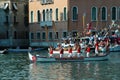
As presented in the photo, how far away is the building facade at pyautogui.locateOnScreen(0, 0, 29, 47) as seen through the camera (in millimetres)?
101750

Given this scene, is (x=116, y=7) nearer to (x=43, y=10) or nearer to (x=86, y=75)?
(x=43, y=10)

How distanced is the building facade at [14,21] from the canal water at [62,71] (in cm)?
4099

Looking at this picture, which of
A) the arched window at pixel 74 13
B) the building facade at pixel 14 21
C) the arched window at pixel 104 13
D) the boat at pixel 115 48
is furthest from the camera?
the building facade at pixel 14 21

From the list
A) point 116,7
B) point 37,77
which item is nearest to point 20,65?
point 37,77

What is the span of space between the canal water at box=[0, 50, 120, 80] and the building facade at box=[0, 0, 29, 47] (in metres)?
41.0

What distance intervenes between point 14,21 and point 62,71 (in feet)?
173

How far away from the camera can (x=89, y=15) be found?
87.6 meters

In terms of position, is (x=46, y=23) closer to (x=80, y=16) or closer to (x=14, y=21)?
(x=80, y=16)

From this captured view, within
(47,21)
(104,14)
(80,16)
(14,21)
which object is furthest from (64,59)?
(14,21)

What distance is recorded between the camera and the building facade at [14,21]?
4006 inches

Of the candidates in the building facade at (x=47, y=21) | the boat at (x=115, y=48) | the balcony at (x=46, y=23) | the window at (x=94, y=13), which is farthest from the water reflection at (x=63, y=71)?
the balcony at (x=46, y=23)

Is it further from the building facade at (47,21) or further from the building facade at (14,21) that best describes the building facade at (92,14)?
the building facade at (14,21)

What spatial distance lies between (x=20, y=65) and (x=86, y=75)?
12584mm

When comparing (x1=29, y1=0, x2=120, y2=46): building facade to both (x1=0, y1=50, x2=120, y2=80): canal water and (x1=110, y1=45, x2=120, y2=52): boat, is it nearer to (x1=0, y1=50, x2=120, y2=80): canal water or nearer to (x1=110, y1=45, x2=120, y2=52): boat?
(x1=110, y1=45, x2=120, y2=52): boat
